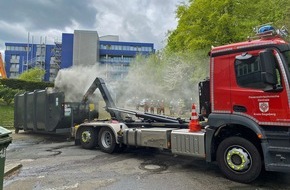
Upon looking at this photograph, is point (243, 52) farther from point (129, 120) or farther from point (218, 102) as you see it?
point (129, 120)

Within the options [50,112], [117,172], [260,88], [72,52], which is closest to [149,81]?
[50,112]

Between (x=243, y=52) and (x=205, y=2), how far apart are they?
11.4 meters

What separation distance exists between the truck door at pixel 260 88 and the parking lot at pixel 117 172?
1.36 meters

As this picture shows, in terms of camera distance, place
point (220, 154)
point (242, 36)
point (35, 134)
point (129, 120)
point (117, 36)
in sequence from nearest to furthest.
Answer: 1. point (220, 154)
2. point (129, 120)
3. point (35, 134)
4. point (242, 36)
5. point (117, 36)

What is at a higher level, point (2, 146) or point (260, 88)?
point (260, 88)

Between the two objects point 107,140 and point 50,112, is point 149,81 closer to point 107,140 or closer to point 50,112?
point 50,112

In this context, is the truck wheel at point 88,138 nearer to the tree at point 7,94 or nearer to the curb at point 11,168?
the curb at point 11,168

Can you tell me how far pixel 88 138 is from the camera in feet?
30.9

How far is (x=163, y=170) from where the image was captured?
6.73m

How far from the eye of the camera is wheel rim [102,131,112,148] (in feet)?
28.9

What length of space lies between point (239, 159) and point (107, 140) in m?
4.46

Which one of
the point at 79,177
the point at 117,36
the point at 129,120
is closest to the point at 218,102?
the point at 79,177

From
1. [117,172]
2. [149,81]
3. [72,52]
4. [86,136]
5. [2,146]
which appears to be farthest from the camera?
[72,52]

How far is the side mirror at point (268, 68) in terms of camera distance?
198 inches
